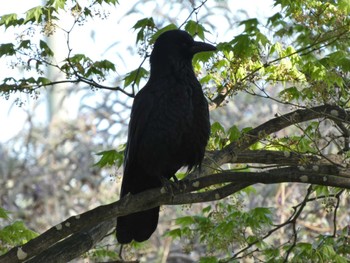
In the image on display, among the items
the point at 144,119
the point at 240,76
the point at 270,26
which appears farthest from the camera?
the point at 270,26

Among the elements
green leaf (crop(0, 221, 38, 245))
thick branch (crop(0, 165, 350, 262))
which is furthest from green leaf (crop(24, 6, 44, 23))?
thick branch (crop(0, 165, 350, 262))

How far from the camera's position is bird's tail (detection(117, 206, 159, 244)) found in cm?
464

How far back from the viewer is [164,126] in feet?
14.2

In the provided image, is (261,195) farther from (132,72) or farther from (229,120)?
(132,72)

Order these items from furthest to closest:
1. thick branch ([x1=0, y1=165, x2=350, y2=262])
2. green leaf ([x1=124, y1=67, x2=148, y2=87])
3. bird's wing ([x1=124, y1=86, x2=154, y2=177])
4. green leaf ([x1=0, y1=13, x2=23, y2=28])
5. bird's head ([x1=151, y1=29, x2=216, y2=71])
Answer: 1. green leaf ([x1=124, y1=67, x2=148, y2=87])
2. green leaf ([x1=0, y1=13, x2=23, y2=28])
3. bird's head ([x1=151, y1=29, x2=216, y2=71])
4. bird's wing ([x1=124, y1=86, x2=154, y2=177])
5. thick branch ([x1=0, y1=165, x2=350, y2=262])

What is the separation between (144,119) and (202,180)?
927 mm

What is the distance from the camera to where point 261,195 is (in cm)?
910

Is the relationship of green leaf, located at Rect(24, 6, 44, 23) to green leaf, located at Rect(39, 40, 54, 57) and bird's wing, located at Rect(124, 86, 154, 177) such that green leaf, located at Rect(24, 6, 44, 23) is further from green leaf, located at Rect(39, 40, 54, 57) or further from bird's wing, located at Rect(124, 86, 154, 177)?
bird's wing, located at Rect(124, 86, 154, 177)

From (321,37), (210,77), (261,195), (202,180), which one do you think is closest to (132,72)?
(210,77)

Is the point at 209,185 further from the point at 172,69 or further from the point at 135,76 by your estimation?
the point at 135,76

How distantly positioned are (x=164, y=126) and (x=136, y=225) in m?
0.73

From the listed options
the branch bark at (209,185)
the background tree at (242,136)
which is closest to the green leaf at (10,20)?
the background tree at (242,136)

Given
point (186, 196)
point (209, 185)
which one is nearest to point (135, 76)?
point (186, 196)

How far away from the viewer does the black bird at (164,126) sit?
171 inches
